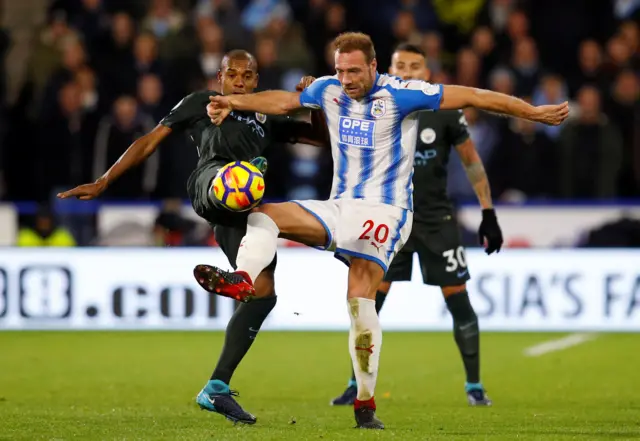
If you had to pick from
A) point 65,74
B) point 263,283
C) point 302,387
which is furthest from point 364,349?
point 65,74

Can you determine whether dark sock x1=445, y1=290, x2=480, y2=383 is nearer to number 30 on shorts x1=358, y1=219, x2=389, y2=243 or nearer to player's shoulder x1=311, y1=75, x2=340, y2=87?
number 30 on shorts x1=358, y1=219, x2=389, y2=243

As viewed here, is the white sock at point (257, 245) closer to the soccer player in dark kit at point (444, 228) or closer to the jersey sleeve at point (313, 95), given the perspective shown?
the jersey sleeve at point (313, 95)

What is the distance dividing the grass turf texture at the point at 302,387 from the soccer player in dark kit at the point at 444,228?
1.77 ft

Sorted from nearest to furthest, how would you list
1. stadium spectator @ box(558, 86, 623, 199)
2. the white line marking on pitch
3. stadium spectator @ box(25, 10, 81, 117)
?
the white line marking on pitch → stadium spectator @ box(558, 86, 623, 199) → stadium spectator @ box(25, 10, 81, 117)

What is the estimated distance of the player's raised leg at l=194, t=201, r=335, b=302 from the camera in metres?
6.95

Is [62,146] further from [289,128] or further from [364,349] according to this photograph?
[364,349]

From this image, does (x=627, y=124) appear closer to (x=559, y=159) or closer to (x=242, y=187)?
(x=559, y=159)

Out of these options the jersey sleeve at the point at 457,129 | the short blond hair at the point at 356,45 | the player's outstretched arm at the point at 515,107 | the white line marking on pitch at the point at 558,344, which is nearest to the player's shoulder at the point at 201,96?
the short blond hair at the point at 356,45

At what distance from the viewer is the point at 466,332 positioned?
9.05 meters

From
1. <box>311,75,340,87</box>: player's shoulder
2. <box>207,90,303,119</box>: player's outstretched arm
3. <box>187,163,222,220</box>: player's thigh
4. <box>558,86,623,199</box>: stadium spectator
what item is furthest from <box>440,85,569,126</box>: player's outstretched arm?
<box>558,86,623,199</box>: stadium spectator

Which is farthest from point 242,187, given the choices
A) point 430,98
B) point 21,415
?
point 21,415

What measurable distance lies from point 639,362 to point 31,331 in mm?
6302

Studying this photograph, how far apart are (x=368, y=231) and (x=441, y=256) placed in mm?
2051

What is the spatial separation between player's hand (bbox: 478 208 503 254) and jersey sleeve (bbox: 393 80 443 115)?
1994 millimetres
